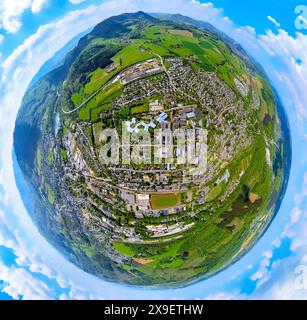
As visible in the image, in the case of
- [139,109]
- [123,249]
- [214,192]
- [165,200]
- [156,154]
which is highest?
[139,109]

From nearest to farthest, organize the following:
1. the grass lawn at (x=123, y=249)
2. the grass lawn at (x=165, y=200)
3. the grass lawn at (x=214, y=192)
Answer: the grass lawn at (x=165, y=200) → the grass lawn at (x=214, y=192) → the grass lawn at (x=123, y=249)

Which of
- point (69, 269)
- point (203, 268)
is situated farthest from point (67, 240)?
point (203, 268)

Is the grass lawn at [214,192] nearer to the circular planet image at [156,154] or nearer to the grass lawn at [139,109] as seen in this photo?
the circular planet image at [156,154]

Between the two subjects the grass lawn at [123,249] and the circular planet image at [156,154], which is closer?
the circular planet image at [156,154]

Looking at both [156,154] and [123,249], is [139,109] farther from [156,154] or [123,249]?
[123,249]

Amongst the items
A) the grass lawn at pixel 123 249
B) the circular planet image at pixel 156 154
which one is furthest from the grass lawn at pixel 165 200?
the grass lawn at pixel 123 249

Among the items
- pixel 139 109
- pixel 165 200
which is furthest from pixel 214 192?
pixel 139 109
